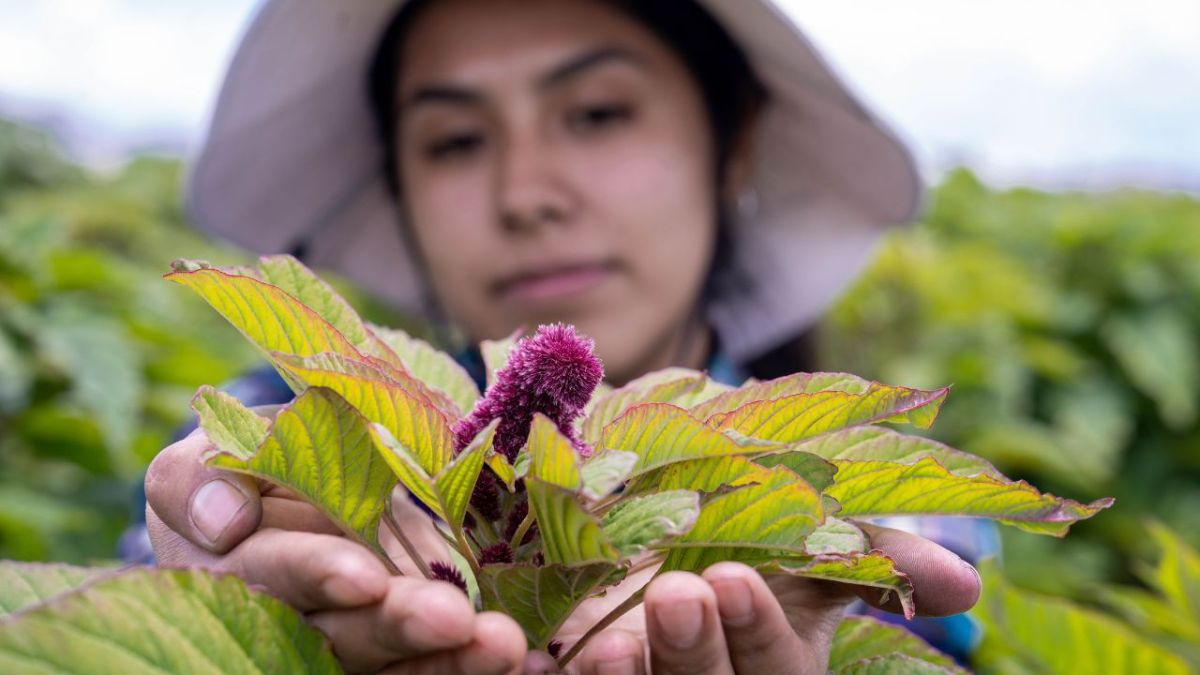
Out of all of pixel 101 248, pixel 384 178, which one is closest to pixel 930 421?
pixel 384 178

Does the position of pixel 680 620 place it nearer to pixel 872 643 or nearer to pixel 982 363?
pixel 872 643

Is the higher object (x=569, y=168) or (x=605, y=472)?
(x=569, y=168)

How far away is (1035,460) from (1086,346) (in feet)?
2.05

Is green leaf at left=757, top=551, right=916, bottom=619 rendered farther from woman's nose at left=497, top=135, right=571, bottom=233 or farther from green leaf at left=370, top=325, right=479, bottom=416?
woman's nose at left=497, top=135, right=571, bottom=233

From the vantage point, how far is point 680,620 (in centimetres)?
42

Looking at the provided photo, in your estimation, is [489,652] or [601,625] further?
[601,625]

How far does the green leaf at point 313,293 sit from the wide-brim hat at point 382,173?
1123mm

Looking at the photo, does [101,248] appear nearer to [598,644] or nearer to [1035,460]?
[1035,460]

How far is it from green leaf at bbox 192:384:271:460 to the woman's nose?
3.15ft

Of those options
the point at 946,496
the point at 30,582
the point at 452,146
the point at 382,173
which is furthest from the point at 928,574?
the point at 382,173

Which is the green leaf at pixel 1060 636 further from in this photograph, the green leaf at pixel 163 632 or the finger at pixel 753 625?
the green leaf at pixel 163 632

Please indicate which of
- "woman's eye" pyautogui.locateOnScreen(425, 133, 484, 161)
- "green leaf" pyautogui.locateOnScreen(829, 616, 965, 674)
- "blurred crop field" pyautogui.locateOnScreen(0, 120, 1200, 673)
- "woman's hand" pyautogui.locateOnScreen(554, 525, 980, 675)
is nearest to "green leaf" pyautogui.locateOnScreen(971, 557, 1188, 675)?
"blurred crop field" pyautogui.locateOnScreen(0, 120, 1200, 673)

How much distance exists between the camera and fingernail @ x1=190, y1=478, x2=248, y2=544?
480mm

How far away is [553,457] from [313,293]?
0.71 ft
